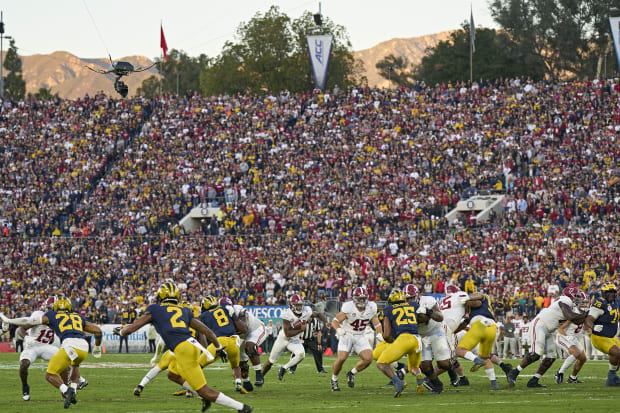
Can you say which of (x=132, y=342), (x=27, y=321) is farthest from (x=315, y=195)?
(x=27, y=321)

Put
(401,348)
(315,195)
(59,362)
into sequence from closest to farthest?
1. (59,362)
2. (401,348)
3. (315,195)

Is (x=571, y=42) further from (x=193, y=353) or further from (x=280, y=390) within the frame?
(x=193, y=353)

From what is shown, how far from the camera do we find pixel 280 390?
59.2 feet

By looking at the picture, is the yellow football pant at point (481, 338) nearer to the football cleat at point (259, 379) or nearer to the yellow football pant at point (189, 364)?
the football cleat at point (259, 379)

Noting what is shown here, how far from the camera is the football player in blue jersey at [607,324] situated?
680 inches

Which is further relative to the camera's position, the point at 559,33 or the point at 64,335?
the point at 559,33

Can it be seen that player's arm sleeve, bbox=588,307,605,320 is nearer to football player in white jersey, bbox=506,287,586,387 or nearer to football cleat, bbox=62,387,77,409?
football player in white jersey, bbox=506,287,586,387

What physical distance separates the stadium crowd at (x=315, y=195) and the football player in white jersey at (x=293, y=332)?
43.1 feet

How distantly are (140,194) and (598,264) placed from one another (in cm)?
2362

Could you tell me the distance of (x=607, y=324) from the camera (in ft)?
56.8

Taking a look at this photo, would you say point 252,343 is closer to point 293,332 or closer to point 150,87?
point 293,332

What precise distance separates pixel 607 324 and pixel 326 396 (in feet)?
17.3

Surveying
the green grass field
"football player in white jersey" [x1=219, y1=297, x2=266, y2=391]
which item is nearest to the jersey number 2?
the green grass field

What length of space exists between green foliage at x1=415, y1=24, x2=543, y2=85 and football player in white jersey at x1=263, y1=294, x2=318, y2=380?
5201 centimetres
